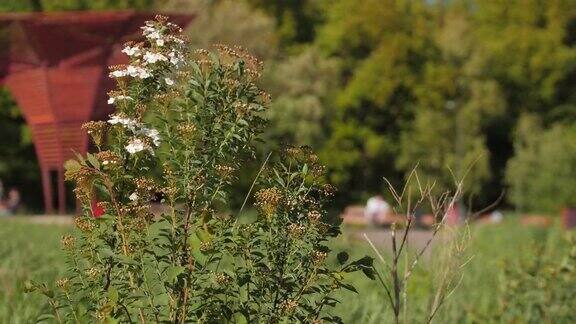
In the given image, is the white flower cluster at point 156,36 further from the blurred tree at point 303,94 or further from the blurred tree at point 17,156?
the blurred tree at point 17,156

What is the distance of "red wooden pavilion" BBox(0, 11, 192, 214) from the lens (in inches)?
1049

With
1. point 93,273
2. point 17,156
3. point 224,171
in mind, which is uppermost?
point 224,171

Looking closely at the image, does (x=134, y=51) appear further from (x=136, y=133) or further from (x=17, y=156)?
(x=17, y=156)

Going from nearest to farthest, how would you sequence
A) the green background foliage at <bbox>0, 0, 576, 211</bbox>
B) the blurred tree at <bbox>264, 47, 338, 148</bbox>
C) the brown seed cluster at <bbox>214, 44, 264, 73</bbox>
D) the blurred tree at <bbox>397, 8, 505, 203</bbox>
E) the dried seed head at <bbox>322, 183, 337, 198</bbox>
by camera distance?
the brown seed cluster at <bbox>214, 44, 264, 73</bbox>
the dried seed head at <bbox>322, 183, 337, 198</bbox>
the blurred tree at <bbox>264, 47, 338, 148</bbox>
the green background foliage at <bbox>0, 0, 576, 211</bbox>
the blurred tree at <bbox>397, 8, 505, 203</bbox>

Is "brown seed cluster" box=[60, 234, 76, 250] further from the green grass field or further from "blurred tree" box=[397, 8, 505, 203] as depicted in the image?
"blurred tree" box=[397, 8, 505, 203]

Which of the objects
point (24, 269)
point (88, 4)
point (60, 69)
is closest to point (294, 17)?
point (88, 4)

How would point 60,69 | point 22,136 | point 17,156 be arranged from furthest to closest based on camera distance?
point 17,156, point 22,136, point 60,69

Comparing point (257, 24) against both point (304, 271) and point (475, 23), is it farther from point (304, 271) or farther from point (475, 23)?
point (304, 271)

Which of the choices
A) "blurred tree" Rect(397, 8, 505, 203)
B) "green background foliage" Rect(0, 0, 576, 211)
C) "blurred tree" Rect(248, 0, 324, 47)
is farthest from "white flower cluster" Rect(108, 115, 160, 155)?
"blurred tree" Rect(248, 0, 324, 47)

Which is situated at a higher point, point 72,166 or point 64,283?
point 72,166

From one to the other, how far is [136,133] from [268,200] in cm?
55

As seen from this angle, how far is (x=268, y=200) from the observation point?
409 centimetres

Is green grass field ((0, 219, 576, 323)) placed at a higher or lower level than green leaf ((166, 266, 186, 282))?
lower

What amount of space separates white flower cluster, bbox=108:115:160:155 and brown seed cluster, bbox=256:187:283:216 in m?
0.43
